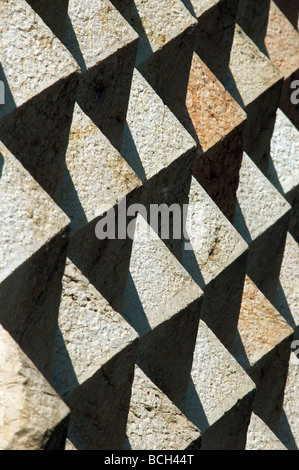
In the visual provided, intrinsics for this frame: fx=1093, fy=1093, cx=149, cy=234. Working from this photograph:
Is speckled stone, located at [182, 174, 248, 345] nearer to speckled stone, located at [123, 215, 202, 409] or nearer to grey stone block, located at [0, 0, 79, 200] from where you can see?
speckled stone, located at [123, 215, 202, 409]

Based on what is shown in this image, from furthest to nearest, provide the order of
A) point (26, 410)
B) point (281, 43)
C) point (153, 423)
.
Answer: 1. point (281, 43)
2. point (153, 423)
3. point (26, 410)

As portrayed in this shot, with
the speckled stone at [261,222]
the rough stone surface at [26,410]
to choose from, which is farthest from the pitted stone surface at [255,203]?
the rough stone surface at [26,410]

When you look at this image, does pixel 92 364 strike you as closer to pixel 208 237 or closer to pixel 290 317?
pixel 208 237

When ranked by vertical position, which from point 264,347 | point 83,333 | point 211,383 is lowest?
point 264,347

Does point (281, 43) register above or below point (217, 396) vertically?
above

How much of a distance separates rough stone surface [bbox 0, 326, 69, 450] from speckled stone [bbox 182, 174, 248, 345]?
104 centimetres

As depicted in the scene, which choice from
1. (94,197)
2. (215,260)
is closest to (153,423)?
(94,197)

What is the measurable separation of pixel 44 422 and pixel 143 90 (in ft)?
3.61

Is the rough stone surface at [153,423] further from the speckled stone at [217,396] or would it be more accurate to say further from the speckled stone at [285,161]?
the speckled stone at [285,161]

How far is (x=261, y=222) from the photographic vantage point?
126 inches

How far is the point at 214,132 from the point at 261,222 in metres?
0.37

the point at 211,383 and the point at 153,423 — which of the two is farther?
the point at 211,383

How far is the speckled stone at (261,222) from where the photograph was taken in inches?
125

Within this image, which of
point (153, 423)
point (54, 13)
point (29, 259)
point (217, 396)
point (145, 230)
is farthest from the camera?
point (217, 396)
